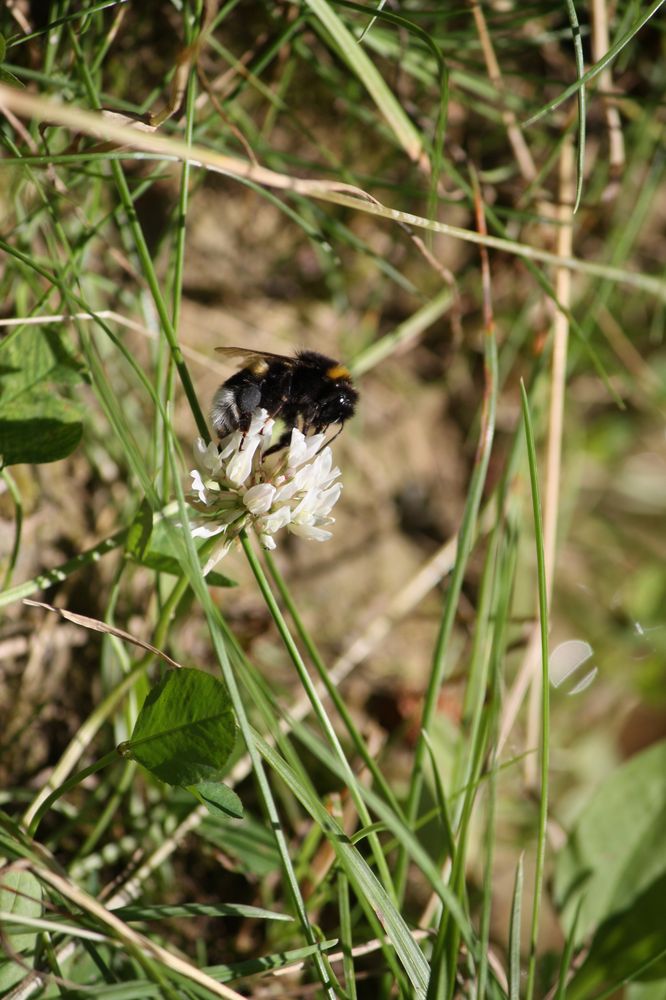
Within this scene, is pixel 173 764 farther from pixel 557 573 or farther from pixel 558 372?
pixel 557 573

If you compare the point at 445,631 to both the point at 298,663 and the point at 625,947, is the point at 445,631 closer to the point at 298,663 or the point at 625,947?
the point at 298,663

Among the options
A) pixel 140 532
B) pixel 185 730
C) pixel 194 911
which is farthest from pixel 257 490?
pixel 194 911

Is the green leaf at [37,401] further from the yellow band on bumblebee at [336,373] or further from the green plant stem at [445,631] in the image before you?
the green plant stem at [445,631]

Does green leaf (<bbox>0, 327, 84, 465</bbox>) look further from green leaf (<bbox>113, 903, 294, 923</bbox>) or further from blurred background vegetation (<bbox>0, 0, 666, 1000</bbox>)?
green leaf (<bbox>113, 903, 294, 923</bbox>)

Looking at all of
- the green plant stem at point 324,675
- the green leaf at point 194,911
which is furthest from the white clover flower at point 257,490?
the green leaf at point 194,911

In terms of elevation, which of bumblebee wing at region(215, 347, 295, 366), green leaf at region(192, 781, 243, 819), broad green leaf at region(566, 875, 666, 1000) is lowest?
broad green leaf at region(566, 875, 666, 1000)

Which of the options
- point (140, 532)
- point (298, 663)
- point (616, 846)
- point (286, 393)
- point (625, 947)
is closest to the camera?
point (298, 663)

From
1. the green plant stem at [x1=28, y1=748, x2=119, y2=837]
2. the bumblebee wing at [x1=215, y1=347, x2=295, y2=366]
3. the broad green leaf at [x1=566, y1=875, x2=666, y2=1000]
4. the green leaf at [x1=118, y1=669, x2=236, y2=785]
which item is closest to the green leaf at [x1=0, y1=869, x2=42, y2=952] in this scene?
the green plant stem at [x1=28, y1=748, x2=119, y2=837]
